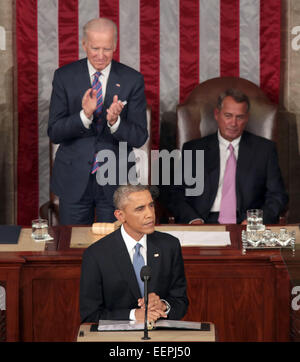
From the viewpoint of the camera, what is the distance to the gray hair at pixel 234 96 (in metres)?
5.91

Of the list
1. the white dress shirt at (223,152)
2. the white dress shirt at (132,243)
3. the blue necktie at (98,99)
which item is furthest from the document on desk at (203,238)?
the white dress shirt at (223,152)

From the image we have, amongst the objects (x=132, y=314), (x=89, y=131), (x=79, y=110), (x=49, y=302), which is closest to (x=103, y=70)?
(x=79, y=110)

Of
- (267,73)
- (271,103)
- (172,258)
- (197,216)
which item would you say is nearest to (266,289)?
→ (172,258)

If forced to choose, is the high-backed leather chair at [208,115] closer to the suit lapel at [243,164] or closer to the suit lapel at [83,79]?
the suit lapel at [243,164]

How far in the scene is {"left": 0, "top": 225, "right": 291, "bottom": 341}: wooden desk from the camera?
4551 millimetres

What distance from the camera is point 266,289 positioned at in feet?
15.1

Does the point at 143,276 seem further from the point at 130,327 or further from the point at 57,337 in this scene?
the point at 57,337

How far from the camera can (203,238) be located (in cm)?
493

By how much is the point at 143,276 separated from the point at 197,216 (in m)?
2.54

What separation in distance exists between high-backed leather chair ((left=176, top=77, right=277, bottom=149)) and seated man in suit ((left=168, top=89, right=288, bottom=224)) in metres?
0.24

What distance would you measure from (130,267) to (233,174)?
225cm

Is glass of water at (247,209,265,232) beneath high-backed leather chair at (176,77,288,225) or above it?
beneath

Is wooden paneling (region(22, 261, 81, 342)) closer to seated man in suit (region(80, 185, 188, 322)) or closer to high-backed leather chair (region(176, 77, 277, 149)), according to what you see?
seated man in suit (region(80, 185, 188, 322))

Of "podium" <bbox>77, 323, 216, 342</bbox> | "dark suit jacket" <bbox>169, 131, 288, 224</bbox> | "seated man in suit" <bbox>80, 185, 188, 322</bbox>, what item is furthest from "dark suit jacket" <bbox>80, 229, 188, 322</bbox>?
"dark suit jacket" <bbox>169, 131, 288, 224</bbox>
